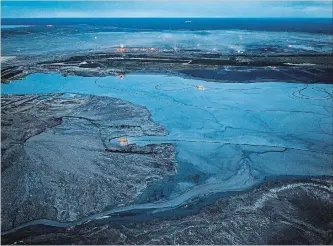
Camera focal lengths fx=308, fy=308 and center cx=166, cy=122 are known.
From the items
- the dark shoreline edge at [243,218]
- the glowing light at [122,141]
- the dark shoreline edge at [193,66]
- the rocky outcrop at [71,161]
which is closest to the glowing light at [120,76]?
the dark shoreline edge at [193,66]

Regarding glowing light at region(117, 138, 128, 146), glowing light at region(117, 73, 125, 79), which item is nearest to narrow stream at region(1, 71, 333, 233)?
glowing light at region(117, 138, 128, 146)

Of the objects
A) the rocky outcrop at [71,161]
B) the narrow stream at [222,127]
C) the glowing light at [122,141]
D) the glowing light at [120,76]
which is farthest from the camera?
the glowing light at [120,76]

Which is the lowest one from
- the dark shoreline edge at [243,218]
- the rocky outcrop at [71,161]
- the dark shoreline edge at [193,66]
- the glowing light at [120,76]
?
the dark shoreline edge at [243,218]

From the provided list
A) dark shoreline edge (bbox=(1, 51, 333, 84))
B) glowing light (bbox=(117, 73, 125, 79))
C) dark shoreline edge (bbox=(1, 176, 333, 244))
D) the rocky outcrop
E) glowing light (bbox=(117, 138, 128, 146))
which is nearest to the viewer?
dark shoreline edge (bbox=(1, 176, 333, 244))

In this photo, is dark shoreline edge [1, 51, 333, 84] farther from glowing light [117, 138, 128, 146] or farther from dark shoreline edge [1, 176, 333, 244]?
dark shoreline edge [1, 176, 333, 244]

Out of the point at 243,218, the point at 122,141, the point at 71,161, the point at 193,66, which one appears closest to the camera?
the point at 243,218

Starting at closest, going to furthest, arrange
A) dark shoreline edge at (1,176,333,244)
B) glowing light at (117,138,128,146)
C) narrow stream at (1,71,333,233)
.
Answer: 1. dark shoreline edge at (1,176,333,244)
2. narrow stream at (1,71,333,233)
3. glowing light at (117,138,128,146)

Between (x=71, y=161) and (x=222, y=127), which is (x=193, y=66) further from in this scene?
(x=71, y=161)

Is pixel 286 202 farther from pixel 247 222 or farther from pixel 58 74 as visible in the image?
pixel 58 74

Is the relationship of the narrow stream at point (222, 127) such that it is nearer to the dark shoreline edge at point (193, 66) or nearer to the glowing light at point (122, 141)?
the glowing light at point (122, 141)

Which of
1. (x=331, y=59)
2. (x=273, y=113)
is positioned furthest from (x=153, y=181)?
(x=331, y=59)

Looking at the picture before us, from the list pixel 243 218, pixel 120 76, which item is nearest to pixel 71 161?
pixel 243 218
